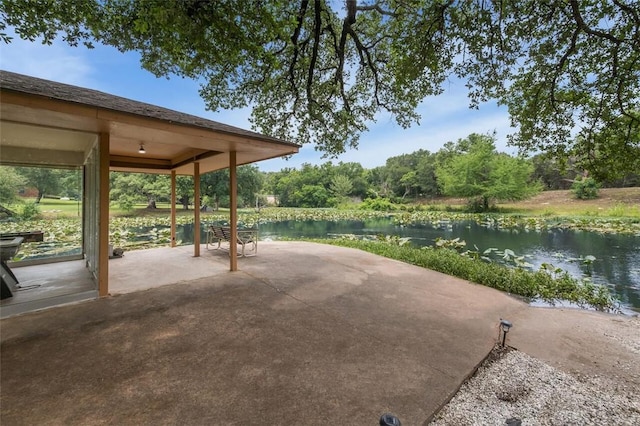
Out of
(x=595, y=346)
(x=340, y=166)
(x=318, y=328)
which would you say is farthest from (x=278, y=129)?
(x=340, y=166)

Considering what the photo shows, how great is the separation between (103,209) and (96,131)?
108 centimetres

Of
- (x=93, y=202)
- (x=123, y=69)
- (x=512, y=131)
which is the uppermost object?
(x=123, y=69)

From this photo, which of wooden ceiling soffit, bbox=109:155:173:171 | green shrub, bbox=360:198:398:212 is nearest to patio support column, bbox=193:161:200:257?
wooden ceiling soffit, bbox=109:155:173:171

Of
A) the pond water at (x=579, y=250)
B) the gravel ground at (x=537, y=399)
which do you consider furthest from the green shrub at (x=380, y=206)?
the gravel ground at (x=537, y=399)

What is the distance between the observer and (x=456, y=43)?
5.30 m

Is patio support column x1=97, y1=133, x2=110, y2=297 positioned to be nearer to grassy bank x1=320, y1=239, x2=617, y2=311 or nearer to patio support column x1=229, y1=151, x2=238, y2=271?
patio support column x1=229, y1=151, x2=238, y2=271

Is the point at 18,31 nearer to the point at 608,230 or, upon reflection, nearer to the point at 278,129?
the point at 278,129

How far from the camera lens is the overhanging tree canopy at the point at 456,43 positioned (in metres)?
3.73

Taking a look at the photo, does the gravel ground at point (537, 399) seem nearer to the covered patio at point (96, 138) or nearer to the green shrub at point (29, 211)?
the covered patio at point (96, 138)

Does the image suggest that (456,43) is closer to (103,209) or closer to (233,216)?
(233,216)

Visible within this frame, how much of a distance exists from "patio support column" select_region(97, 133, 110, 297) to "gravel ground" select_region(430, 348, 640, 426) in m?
4.33

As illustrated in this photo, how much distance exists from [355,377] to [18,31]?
699 cm

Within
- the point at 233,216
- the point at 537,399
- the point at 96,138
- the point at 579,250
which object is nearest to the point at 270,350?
the point at 537,399

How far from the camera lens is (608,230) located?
1381 centimetres
